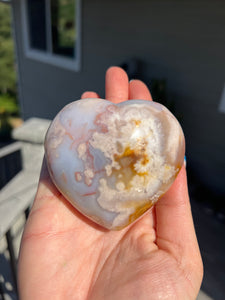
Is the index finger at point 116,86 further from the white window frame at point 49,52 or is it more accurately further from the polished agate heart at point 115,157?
the white window frame at point 49,52

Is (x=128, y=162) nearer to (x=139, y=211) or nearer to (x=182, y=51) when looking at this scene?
(x=139, y=211)

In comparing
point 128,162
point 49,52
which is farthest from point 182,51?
point 49,52

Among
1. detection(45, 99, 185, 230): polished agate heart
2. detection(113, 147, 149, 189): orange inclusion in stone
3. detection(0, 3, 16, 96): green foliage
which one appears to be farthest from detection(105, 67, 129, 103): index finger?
detection(0, 3, 16, 96): green foliage

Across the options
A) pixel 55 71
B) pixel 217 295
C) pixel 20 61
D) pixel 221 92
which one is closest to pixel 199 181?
pixel 221 92

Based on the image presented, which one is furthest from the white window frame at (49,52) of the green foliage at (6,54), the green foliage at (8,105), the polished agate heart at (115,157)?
the green foliage at (6,54)

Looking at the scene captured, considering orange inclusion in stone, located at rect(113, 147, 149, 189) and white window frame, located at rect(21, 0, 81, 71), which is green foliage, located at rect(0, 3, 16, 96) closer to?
white window frame, located at rect(21, 0, 81, 71)

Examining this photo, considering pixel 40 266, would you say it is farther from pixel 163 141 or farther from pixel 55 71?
pixel 55 71
